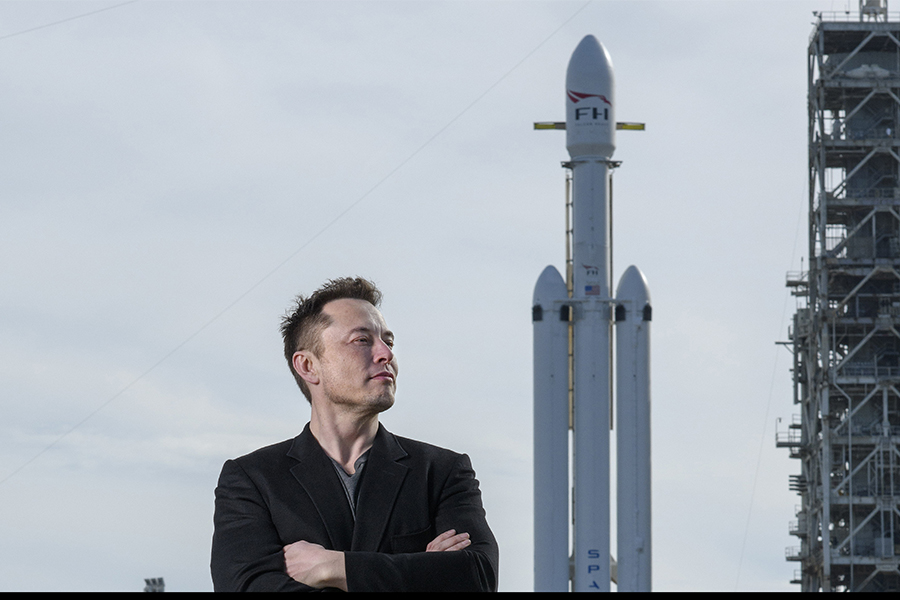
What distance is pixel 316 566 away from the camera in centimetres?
672

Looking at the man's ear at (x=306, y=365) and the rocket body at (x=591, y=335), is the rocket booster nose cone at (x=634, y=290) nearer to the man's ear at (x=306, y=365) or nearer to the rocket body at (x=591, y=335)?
the rocket body at (x=591, y=335)

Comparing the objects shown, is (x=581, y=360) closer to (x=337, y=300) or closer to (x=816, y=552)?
(x=816, y=552)

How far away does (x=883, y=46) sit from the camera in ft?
166

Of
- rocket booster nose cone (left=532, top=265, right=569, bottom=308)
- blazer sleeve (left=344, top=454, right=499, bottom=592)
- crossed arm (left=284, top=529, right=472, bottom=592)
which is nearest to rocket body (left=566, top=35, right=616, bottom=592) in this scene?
rocket booster nose cone (left=532, top=265, right=569, bottom=308)

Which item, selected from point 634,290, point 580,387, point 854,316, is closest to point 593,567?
point 580,387

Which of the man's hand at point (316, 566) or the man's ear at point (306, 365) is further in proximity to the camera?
the man's ear at point (306, 365)

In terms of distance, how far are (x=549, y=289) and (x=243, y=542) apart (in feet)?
89.8

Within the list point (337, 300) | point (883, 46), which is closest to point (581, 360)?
point (883, 46)

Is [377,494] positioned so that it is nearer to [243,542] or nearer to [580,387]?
[243,542]

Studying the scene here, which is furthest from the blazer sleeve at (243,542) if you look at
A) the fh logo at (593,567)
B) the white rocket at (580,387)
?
the white rocket at (580,387)

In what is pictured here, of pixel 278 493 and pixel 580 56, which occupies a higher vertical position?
pixel 580 56

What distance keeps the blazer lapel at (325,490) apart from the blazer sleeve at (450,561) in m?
0.33

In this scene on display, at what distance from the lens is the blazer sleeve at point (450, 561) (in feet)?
21.8

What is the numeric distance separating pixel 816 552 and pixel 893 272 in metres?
9.57
